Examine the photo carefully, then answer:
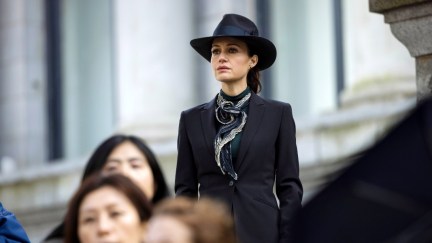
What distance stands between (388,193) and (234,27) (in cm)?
298

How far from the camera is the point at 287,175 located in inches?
247

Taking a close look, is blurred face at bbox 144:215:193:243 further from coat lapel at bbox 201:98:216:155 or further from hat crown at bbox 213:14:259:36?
hat crown at bbox 213:14:259:36

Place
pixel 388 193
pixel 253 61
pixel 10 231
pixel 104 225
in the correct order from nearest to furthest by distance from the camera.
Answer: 1. pixel 388 193
2. pixel 104 225
3. pixel 253 61
4. pixel 10 231

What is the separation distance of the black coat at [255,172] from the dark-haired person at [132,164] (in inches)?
4.6

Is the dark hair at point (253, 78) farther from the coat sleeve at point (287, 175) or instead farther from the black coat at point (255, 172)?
the coat sleeve at point (287, 175)

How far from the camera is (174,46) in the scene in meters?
20.1

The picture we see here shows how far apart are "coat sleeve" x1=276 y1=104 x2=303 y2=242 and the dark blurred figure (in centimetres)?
272

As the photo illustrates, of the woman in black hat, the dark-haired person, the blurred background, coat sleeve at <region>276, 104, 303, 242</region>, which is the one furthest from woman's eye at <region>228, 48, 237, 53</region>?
the blurred background

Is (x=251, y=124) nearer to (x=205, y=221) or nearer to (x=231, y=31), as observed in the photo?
(x=231, y=31)

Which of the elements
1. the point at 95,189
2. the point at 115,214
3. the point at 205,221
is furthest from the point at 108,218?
the point at 205,221

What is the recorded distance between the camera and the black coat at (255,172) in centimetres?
623

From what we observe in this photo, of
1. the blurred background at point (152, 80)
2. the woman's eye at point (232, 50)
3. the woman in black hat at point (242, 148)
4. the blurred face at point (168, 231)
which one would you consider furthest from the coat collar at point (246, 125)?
the blurred background at point (152, 80)

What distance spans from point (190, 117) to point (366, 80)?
34.3 feet

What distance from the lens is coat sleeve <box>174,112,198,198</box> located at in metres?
6.36
